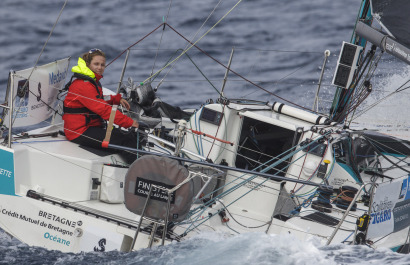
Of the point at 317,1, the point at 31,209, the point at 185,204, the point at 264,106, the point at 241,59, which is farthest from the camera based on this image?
the point at 317,1

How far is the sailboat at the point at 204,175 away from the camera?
21.4ft

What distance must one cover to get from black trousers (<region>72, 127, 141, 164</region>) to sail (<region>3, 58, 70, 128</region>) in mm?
519

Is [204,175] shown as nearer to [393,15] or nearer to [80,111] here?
[80,111]

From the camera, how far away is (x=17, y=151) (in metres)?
6.97

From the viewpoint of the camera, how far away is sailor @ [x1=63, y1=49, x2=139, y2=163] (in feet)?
23.9

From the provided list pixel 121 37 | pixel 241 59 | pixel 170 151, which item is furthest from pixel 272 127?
pixel 121 37

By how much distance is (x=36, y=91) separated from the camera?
300 inches

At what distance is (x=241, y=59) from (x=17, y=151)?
25.8 feet

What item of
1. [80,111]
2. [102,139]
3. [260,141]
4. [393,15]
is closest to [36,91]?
[80,111]

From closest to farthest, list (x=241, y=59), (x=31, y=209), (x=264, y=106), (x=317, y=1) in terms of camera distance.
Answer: (x=31, y=209) < (x=264, y=106) < (x=241, y=59) < (x=317, y=1)

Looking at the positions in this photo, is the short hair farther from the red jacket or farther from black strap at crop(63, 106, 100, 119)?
black strap at crop(63, 106, 100, 119)

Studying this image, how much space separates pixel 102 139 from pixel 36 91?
33.1 inches

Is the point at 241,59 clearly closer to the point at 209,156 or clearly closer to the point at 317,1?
the point at 317,1

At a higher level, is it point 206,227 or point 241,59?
point 241,59
